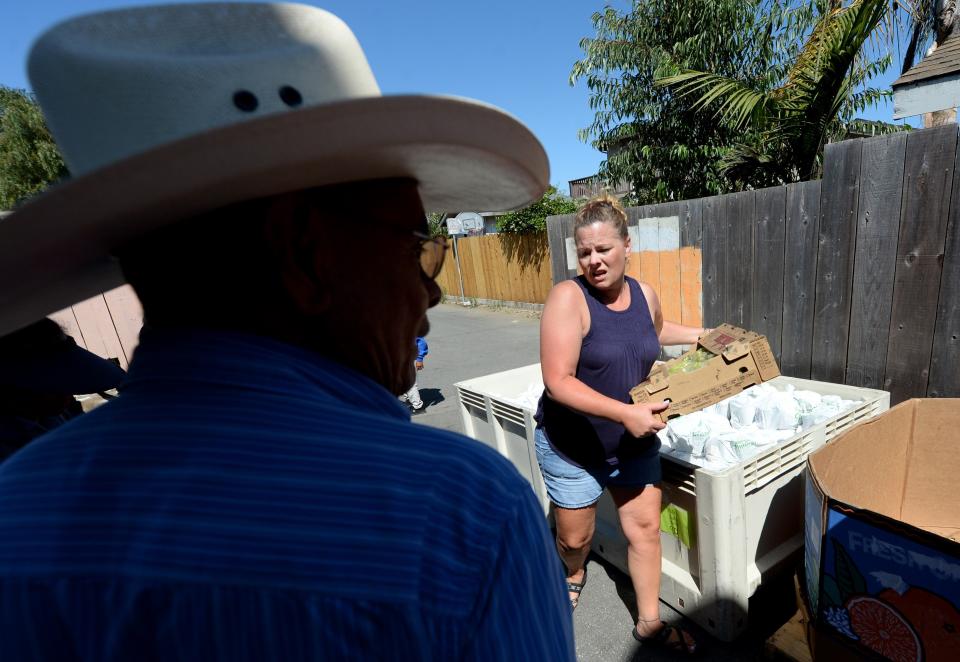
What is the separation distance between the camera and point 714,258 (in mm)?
4129

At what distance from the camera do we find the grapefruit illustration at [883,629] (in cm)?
152

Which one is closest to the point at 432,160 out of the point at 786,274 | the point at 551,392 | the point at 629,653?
the point at 551,392

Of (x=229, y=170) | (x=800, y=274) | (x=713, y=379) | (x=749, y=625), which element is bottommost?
(x=749, y=625)

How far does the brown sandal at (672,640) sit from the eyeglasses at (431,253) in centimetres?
219

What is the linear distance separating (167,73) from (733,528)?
2.44 meters

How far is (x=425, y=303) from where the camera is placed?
0.92 metres

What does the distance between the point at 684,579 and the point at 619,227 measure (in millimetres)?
1749

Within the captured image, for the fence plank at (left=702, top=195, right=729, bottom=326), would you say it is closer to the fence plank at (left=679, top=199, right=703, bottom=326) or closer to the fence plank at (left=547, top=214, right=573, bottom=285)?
the fence plank at (left=679, top=199, right=703, bottom=326)

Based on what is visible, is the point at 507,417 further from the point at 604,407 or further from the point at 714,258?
the point at 714,258

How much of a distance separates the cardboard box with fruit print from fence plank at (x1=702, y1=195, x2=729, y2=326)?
1.97 meters

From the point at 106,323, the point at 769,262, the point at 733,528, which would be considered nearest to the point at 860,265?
the point at 769,262

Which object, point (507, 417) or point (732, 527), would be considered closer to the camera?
point (732, 527)

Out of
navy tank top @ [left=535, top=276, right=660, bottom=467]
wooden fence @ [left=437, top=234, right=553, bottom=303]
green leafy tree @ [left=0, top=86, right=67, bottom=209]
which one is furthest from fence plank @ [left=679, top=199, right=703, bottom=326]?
green leafy tree @ [left=0, top=86, right=67, bottom=209]

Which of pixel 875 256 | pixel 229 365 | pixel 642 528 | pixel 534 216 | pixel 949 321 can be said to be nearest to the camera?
pixel 229 365
